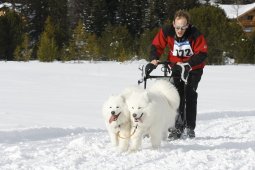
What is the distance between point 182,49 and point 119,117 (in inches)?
61.9

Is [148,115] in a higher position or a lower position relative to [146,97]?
lower

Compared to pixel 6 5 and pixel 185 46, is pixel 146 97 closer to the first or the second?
pixel 185 46

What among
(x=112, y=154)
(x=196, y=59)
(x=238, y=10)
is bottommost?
(x=112, y=154)

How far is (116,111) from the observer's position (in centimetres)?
497

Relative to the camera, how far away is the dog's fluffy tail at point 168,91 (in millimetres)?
5645

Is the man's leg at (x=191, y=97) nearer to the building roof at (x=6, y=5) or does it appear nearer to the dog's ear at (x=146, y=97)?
the dog's ear at (x=146, y=97)

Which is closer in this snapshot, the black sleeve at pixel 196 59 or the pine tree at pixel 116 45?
the black sleeve at pixel 196 59

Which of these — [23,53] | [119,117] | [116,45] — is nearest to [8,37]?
[23,53]

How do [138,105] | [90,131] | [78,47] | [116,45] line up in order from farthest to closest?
[116,45] < [78,47] < [90,131] < [138,105]

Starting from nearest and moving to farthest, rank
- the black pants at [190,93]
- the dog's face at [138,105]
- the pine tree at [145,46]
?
the dog's face at [138,105] < the black pants at [190,93] < the pine tree at [145,46]

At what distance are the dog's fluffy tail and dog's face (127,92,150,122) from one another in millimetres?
631

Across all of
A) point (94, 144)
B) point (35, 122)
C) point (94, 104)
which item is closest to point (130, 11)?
point (94, 104)

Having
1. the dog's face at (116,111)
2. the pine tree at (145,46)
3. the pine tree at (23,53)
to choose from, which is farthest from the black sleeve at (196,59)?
the pine tree at (23,53)

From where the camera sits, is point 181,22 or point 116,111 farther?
point 181,22
